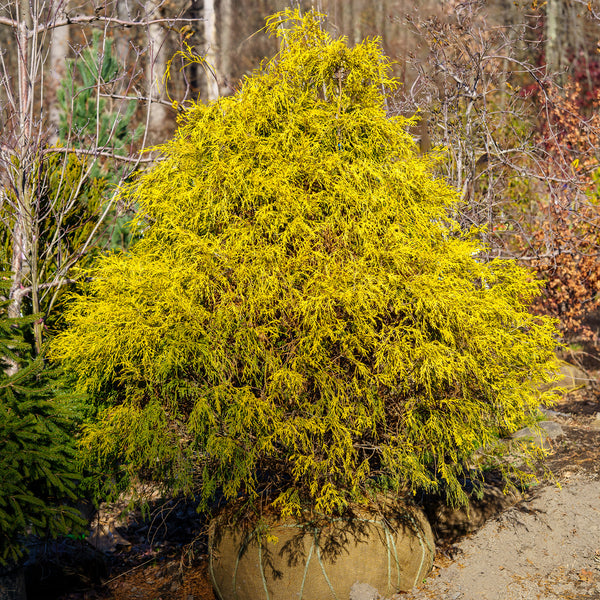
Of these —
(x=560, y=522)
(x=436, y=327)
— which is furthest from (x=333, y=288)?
(x=560, y=522)

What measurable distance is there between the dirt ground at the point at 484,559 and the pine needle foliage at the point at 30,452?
0.77m

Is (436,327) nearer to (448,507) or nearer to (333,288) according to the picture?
(333,288)

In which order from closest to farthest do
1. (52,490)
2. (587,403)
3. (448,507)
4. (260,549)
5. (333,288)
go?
(333,288) < (260,549) < (52,490) < (448,507) < (587,403)

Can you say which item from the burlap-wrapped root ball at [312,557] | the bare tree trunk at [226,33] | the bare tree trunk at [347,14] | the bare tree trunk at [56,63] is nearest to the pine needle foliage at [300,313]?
the burlap-wrapped root ball at [312,557]

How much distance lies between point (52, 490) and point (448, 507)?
3607mm

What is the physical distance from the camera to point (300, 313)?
14.2 feet

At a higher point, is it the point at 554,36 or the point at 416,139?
the point at 554,36

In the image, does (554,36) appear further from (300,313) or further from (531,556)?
(300,313)

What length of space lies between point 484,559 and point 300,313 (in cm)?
281

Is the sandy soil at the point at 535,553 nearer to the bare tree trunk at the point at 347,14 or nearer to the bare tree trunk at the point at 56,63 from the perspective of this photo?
the bare tree trunk at the point at 56,63

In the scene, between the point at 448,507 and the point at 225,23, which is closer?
the point at 448,507

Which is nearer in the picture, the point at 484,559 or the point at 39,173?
the point at 484,559

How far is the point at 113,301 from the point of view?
187 inches

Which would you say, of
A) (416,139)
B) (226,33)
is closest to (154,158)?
(416,139)
